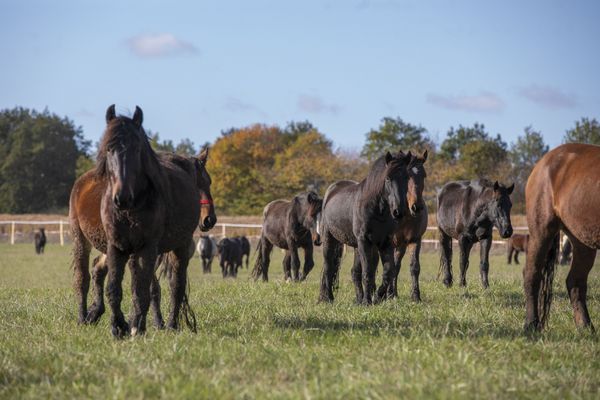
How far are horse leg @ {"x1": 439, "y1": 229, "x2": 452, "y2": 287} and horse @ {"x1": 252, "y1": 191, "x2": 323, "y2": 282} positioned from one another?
9.12 ft

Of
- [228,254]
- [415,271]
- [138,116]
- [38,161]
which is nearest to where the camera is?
[138,116]

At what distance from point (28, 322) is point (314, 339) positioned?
377 cm

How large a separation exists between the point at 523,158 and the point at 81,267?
220 feet

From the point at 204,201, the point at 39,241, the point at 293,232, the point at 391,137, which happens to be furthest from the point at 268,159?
the point at 204,201

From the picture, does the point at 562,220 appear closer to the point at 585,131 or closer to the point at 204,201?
the point at 204,201

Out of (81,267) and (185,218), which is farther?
(81,267)

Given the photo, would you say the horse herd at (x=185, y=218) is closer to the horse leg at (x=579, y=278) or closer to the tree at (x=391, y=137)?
the horse leg at (x=579, y=278)

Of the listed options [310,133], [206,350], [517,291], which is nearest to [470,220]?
[517,291]

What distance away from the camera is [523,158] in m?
71.7

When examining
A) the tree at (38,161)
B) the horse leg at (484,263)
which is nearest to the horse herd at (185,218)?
the horse leg at (484,263)

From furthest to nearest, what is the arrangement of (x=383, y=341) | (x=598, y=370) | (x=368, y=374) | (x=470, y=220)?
(x=470, y=220), (x=383, y=341), (x=598, y=370), (x=368, y=374)

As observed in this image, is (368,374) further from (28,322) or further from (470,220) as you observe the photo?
(470,220)

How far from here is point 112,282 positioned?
23.6ft

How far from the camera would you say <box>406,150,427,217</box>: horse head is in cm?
1097
